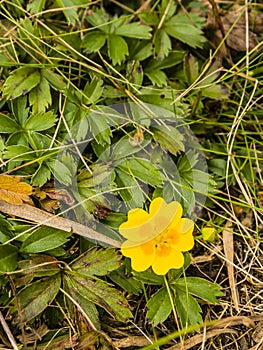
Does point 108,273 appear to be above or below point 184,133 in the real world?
below

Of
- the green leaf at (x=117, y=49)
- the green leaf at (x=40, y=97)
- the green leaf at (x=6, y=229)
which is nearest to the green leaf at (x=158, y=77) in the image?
the green leaf at (x=117, y=49)

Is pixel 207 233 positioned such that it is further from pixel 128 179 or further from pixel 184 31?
pixel 184 31

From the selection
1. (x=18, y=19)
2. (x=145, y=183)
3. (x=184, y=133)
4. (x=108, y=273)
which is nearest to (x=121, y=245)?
(x=108, y=273)

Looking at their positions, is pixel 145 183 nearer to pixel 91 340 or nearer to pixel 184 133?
pixel 184 133

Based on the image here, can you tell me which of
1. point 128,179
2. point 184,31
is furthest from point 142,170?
point 184,31

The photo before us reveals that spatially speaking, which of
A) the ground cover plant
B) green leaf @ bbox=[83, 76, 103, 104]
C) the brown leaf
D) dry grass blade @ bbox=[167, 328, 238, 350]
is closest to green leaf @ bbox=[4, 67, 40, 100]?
the ground cover plant
